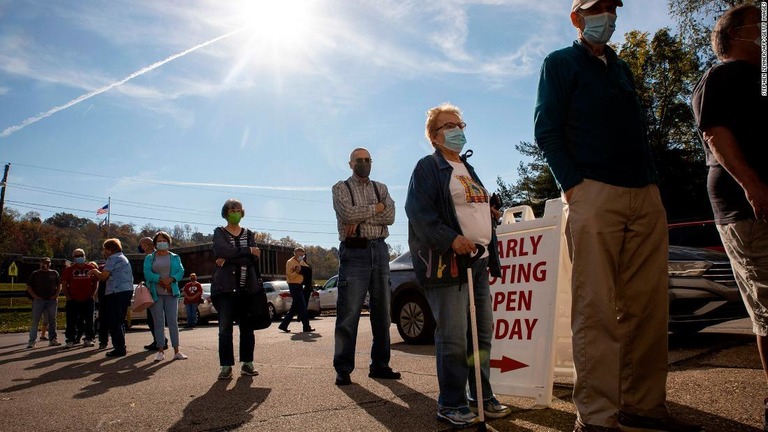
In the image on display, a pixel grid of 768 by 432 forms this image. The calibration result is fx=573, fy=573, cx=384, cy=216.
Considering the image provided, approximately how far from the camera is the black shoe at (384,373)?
5.19 metres

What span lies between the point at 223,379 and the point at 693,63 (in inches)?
1232

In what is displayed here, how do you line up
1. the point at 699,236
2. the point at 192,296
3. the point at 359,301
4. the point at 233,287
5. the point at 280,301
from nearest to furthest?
the point at 359,301 → the point at 233,287 → the point at 699,236 → the point at 192,296 → the point at 280,301

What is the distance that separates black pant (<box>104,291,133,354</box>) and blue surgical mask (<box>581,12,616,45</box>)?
26.6ft

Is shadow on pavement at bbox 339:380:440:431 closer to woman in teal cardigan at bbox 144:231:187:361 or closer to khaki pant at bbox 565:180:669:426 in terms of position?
khaki pant at bbox 565:180:669:426

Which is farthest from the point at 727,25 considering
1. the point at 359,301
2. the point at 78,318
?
the point at 78,318

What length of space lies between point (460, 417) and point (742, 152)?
6.74 ft

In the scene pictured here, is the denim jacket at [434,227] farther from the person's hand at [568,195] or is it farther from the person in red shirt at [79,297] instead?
the person in red shirt at [79,297]

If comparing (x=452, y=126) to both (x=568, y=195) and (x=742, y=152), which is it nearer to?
(x=568, y=195)

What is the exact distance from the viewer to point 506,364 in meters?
3.84

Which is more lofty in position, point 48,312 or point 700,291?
point 700,291

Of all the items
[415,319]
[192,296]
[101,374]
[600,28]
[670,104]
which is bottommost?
[101,374]

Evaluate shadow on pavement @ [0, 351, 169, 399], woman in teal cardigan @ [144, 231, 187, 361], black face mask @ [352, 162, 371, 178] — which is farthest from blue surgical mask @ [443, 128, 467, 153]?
woman in teal cardigan @ [144, 231, 187, 361]

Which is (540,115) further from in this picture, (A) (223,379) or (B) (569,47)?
(A) (223,379)

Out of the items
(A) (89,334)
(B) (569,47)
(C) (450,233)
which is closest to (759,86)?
(B) (569,47)
